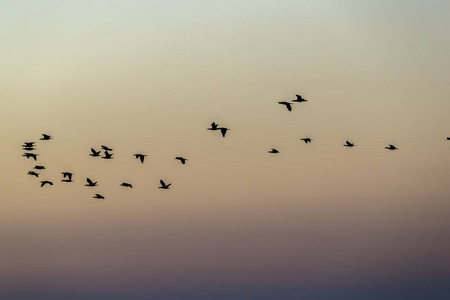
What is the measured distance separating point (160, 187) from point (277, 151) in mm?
16420

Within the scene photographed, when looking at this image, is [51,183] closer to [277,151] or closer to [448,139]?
[277,151]

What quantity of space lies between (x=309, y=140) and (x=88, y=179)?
31.2 meters

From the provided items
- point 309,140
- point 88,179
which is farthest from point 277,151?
point 88,179

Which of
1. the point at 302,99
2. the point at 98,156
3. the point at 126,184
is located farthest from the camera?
the point at 126,184

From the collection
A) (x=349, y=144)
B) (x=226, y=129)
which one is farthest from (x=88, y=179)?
(x=349, y=144)

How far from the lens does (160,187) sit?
515 ft

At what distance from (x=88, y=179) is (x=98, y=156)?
9270 mm

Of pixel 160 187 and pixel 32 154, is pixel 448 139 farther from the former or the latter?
pixel 32 154

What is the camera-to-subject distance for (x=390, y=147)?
163 m

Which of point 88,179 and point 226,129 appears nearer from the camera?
point 226,129

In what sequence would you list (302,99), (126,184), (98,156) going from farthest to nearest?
(126,184)
(98,156)
(302,99)

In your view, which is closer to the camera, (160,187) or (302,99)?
(302,99)

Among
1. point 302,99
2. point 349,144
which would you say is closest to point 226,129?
point 302,99

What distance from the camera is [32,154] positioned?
160 meters
